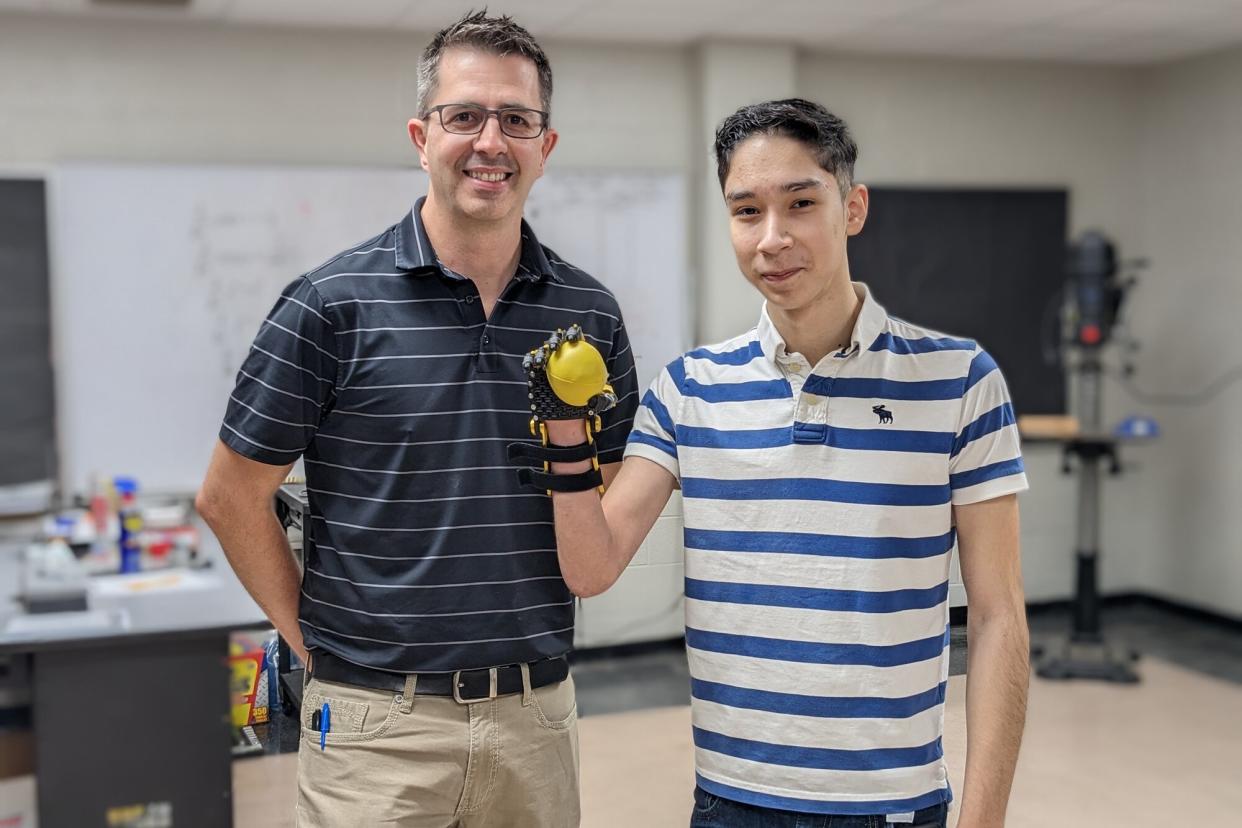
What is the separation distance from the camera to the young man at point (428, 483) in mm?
1374

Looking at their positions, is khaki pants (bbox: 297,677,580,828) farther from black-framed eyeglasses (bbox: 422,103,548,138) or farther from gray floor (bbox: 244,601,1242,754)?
gray floor (bbox: 244,601,1242,754)

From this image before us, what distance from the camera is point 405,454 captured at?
1.37 meters

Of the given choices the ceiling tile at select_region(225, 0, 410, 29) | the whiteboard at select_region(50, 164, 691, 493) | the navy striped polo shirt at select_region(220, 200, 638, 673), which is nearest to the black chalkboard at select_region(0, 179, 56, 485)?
the whiteboard at select_region(50, 164, 691, 493)

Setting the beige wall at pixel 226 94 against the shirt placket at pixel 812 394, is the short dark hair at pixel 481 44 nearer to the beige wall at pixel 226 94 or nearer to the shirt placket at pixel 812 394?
the shirt placket at pixel 812 394

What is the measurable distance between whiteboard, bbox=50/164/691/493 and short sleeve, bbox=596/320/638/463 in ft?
9.17

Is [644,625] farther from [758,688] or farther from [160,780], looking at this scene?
[160,780]

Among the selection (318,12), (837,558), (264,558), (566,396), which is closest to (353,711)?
(264,558)

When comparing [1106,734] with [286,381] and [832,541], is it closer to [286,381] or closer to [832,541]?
[832,541]

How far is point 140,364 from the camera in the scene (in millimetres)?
4488

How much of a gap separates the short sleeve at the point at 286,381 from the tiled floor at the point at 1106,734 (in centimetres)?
85

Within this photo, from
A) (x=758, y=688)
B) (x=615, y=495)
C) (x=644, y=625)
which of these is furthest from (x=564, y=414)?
(x=644, y=625)

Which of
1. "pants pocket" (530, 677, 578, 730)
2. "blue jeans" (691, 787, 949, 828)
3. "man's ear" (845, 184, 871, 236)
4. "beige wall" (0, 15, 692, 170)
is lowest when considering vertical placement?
"blue jeans" (691, 787, 949, 828)

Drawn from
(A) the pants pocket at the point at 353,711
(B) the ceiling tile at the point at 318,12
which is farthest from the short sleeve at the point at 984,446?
(B) the ceiling tile at the point at 318,12

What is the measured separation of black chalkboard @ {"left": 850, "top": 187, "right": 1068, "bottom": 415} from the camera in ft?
18.5
